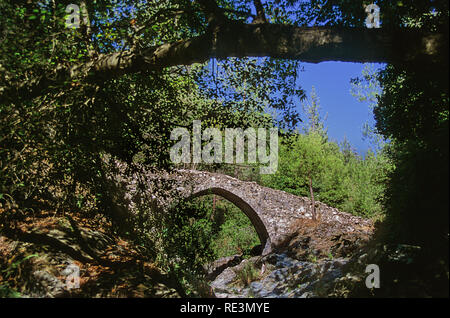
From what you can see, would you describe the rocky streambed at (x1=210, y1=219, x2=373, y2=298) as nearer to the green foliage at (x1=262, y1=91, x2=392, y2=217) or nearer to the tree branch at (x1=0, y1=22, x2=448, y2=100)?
the green foliage at (x1=262, y1=91, x2=392, y2=217)

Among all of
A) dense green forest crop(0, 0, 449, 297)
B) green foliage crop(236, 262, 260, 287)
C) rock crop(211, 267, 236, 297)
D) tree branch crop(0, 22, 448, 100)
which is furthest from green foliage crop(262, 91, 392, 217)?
tree branch crop(0, 22, 448, 100)

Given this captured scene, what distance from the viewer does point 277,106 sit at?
21.2 feet

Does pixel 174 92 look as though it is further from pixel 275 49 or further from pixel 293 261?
pixel 293 261

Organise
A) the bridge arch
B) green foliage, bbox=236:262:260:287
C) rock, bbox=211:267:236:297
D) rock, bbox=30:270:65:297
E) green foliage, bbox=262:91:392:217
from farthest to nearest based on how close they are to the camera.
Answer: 1. green foliage, bbox=262:91:392:217
2. the bridge arch
3. rock, bbox=211:267:236:297
4. green foliage, bbox=236:262:260:287
5. rock, bbox=30:270:65:297

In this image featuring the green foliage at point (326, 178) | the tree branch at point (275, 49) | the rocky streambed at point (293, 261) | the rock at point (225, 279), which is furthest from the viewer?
the green foliage at point (326, 178)

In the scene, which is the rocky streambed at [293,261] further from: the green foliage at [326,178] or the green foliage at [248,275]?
the green foliage at [326,178]

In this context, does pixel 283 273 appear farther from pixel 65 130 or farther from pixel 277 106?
pixel 65 130

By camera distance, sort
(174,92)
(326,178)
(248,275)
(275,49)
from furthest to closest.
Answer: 1. (326,178)
2. (248,275)
3. (174,92)
4. (275,49)

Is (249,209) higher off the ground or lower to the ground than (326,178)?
lower

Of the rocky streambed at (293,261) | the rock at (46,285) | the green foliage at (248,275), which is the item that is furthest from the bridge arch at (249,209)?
the rock at (46,285)

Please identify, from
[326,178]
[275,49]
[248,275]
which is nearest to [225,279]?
[248,275]

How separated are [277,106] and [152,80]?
2.87m

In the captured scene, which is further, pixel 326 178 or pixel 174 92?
pixel 326 178

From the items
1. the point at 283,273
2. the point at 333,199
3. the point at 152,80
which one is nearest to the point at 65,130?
the point at 152,80
